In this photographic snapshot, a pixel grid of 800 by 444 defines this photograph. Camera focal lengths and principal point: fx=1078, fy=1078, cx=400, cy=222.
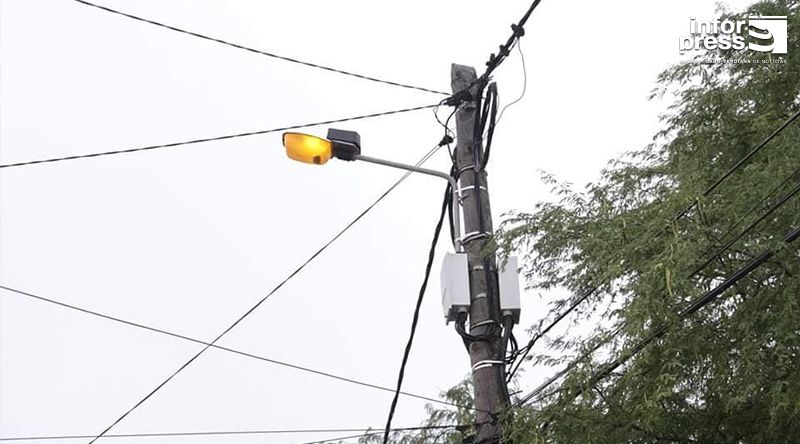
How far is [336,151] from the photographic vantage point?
7.77 m

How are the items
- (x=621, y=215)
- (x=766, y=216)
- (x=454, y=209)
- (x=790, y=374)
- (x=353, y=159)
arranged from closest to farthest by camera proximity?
(x=790, y=374) < (x=766, y=216) < (x=621, y=215) < (x=353, y=159) < (x=454, y=209)

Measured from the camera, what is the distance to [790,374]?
588cm

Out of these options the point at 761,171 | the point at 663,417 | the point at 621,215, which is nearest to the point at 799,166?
the point at 761,171

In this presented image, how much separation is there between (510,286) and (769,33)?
99.0 inches

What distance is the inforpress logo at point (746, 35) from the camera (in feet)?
24.2

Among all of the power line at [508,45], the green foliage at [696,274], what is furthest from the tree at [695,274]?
the power line at [508,45]

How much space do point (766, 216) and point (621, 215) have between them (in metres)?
1.15

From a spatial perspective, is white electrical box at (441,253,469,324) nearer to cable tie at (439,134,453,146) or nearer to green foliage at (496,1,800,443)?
green foliage at (496,1,800,443)

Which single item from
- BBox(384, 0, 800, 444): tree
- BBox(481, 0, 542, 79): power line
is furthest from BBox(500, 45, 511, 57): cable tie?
BBox(384, 0, 800, 444): tree

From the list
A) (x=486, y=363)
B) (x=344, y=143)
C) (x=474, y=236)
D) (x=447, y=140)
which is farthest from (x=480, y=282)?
(x=447, y=140)

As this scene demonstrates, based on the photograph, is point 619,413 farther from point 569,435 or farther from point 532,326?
point 532,326

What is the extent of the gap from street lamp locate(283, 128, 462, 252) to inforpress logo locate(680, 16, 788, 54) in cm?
213

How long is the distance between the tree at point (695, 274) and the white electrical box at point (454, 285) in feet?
1.05

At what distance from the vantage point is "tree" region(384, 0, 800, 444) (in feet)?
20.2
